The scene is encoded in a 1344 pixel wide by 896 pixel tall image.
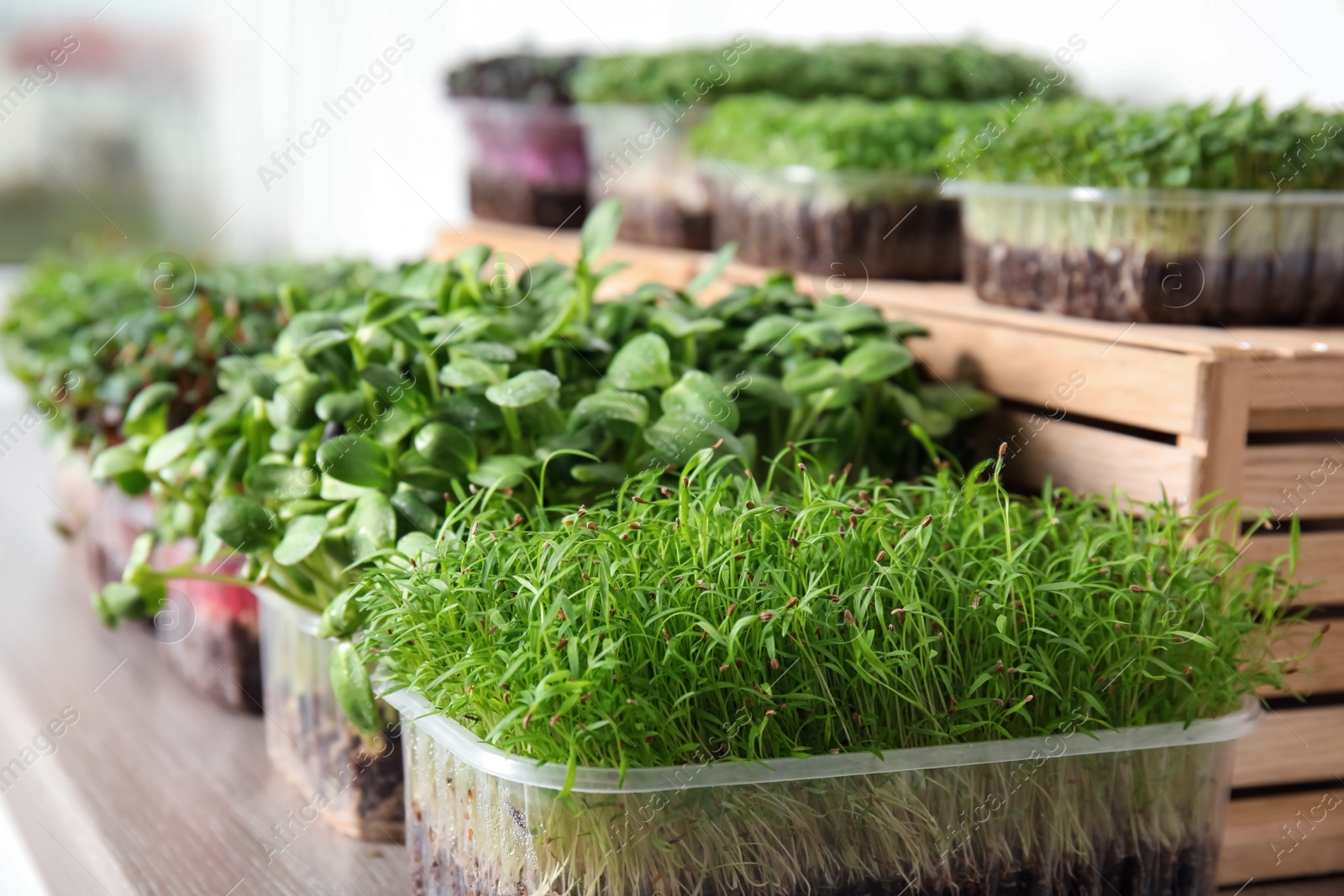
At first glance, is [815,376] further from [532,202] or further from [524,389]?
[532,202]

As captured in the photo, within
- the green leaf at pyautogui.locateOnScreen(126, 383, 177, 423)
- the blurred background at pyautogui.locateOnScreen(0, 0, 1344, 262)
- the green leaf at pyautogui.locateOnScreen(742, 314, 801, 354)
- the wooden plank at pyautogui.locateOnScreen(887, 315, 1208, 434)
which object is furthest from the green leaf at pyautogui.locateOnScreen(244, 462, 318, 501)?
the blurred background at pyautogui.locateOnScreen(0, 0, 1344, 262)

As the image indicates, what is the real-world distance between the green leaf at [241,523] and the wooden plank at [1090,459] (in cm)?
58

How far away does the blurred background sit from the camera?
9.61 feet

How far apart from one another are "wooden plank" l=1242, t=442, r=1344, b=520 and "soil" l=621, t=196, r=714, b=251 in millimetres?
849

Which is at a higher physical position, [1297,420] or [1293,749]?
[1297,420]

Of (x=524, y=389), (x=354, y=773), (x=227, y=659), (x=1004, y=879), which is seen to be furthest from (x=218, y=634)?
(x=1004, y=879)

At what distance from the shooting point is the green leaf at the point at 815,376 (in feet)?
2.97

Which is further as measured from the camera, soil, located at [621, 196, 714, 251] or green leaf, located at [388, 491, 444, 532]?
soil, located at [621, 196, 714, 251]

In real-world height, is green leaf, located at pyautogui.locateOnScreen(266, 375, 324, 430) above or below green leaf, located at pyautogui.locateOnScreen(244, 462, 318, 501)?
above

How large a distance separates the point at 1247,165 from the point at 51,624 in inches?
52.5

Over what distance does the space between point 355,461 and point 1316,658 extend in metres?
0.68

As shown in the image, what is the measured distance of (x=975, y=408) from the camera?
0.98 m

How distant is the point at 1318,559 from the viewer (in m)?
0.86

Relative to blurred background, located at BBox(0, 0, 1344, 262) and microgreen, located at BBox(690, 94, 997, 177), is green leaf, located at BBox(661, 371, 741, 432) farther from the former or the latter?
blurred background, located at BBox(0, 0, 1344, 262)
